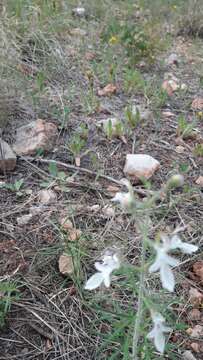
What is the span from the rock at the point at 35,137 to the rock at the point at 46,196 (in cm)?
30

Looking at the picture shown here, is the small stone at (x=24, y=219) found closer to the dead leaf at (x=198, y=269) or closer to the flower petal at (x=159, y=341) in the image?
the dead leaf at (x=198, y=269)

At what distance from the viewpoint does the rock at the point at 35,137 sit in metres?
2.23

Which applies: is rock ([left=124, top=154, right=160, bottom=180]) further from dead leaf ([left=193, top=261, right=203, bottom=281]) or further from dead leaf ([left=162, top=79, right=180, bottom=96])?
dead leaf ([left=162, top=79, right=180, bottom=96])

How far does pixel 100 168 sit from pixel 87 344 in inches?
35.7

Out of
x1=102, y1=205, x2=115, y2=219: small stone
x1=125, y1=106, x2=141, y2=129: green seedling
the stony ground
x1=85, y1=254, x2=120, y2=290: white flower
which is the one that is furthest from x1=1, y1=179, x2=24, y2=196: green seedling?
x1=85, y1=254, x2=120, y2=290: white flower

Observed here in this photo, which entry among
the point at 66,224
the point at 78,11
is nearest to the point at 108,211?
the point at 66,224

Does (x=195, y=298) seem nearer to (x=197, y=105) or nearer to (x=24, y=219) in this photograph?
(x=24, y=219)

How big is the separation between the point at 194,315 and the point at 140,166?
74 cm

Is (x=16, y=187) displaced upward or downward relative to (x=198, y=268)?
upward

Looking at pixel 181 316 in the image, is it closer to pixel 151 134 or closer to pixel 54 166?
pixel 54 166

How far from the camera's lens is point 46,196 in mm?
1979

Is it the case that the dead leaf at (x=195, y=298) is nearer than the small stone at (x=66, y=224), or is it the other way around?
the dead leaf at (x=195, y=298)

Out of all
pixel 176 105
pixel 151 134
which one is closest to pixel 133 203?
pixel 151 134

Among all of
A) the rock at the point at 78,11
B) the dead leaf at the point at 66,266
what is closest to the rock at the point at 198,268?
the dead leaf at the point at 66,266
